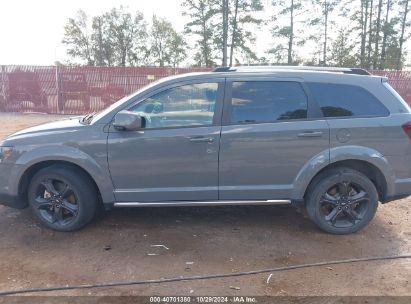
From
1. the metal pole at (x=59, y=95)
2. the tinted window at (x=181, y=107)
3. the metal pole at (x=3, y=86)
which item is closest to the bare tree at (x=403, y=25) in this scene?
the metal pole at (x=59, y=95)

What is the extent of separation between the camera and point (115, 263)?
3.31m

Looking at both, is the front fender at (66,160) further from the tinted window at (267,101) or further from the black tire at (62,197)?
the tinted window at (267,101)

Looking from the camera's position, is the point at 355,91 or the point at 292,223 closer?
the point at 355,91

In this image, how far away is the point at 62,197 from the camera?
389cm

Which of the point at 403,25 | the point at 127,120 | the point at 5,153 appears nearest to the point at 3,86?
the point at 5,153

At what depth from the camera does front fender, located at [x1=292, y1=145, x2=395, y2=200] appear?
370 cm

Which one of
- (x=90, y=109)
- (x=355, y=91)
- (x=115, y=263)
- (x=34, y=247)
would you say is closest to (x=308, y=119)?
(x=355, y=91)

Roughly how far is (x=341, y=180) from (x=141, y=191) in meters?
2.19

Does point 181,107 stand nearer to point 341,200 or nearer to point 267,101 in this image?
point 267,101

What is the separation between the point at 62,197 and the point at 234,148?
6.55 feet

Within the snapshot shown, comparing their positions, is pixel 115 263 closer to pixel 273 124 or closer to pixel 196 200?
pixel 196 200

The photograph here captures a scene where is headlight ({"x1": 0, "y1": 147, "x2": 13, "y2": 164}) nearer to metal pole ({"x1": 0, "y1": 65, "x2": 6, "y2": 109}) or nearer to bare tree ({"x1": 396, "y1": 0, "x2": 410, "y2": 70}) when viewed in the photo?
metal pole ({"x1": 0, "y1": 65, "x2": 6, "y2": 109})

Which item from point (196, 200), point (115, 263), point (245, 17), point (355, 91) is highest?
point (245, 17)

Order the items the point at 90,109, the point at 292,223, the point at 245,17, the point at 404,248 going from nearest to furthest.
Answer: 1. the point at 404,248
2. the point at 292,223
3. the point at 90,109
4. the point at 245,17
